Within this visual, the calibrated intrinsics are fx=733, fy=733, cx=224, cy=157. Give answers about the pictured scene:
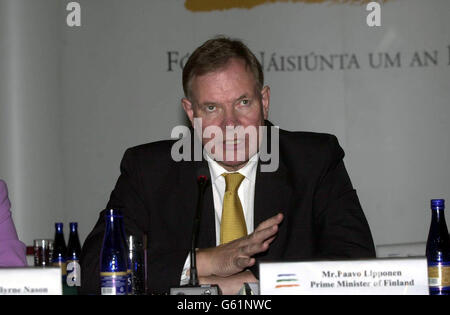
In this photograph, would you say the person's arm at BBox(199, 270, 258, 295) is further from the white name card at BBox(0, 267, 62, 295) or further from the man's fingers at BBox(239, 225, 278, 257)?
the white name card at BBox(0, 267, 62, 295)

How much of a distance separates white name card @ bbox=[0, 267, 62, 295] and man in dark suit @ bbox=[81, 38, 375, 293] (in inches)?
36.0

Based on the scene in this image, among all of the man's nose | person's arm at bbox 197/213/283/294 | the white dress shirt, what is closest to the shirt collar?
the white dress shirt

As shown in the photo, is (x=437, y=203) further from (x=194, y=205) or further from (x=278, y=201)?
(x=194, y=205)

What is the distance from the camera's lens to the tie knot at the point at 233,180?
2.83 m

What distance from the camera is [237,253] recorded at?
7.43 feet

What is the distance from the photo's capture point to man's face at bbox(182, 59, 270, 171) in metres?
2.78

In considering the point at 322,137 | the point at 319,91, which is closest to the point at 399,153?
the point at 319,91

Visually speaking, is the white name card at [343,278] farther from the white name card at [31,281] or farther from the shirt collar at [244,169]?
the shirt collar at [244,169]

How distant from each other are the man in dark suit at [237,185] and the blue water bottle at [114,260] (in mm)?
626

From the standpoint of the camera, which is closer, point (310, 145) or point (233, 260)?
point (233, 260)

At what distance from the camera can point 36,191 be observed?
16.2 feet

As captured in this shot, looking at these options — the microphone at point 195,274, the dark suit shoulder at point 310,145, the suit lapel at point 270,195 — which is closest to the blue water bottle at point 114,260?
the microphone at point 195,274

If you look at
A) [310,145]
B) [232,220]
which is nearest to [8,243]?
[232,220]

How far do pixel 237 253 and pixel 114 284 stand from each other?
1.75 ft
